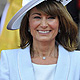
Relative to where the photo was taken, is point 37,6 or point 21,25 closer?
point 37,6

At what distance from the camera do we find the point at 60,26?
272 centimetres

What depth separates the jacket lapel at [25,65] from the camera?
255 cm

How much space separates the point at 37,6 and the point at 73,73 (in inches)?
28.5

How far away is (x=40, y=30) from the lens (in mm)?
2584

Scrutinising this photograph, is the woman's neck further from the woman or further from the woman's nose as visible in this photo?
the woman's nose

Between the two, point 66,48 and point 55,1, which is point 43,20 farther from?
point 66,48

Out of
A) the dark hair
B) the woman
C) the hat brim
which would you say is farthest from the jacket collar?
the hat brim

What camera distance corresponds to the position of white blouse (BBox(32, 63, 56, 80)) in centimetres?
260

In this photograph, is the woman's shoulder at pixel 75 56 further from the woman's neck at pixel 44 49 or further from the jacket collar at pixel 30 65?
the woman's neck at pixel 44 49

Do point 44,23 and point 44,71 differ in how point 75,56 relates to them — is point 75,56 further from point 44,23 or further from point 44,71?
point 44,23

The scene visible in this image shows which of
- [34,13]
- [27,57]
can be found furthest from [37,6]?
[27,57]

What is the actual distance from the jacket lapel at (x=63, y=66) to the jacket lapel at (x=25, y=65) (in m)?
0.25

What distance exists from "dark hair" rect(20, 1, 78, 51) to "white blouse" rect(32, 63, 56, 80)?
278 millimetres

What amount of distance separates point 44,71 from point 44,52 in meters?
0.22
